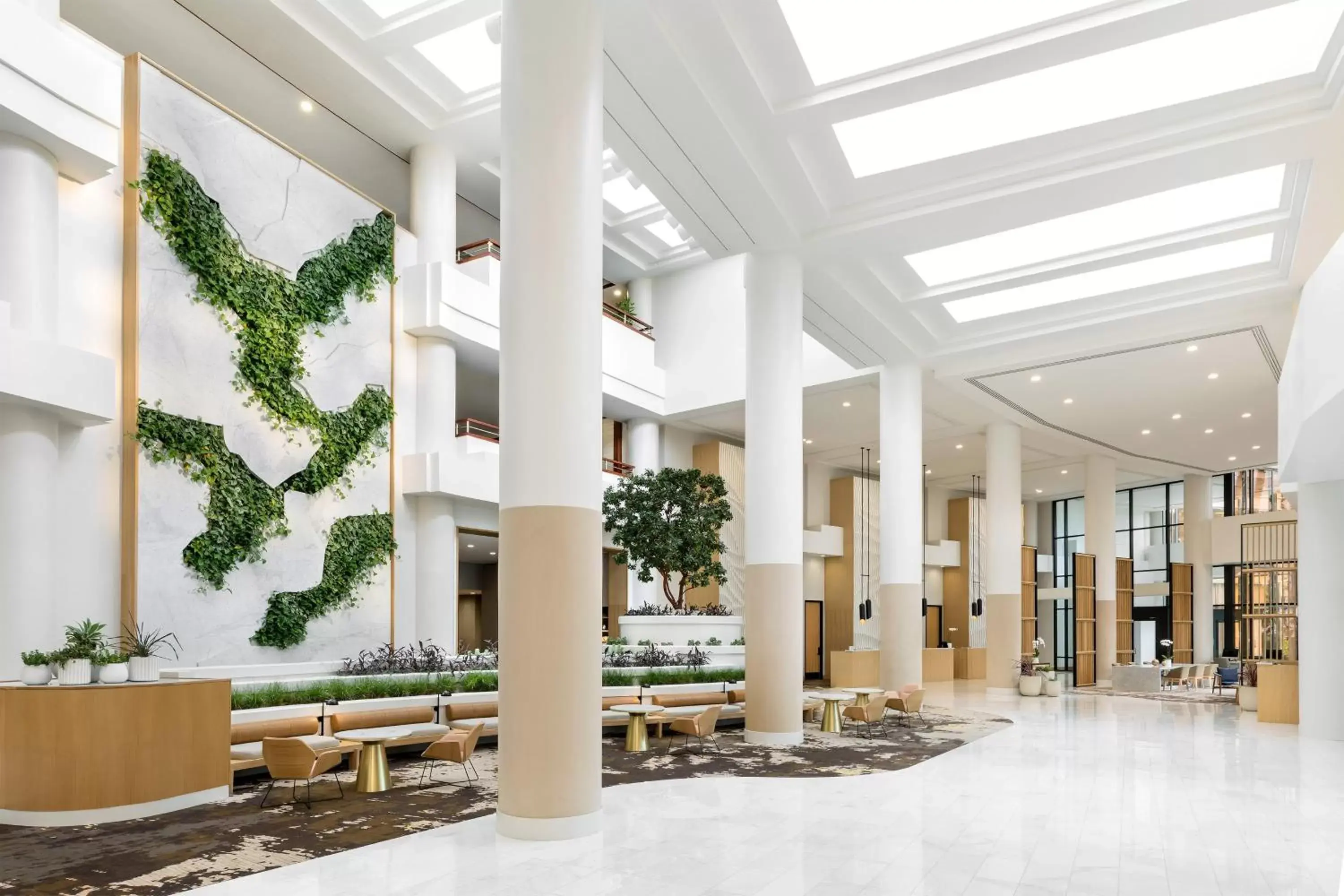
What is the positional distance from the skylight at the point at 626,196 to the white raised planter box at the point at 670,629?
8343 mm

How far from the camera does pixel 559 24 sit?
693 centimetres

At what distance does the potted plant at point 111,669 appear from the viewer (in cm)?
752

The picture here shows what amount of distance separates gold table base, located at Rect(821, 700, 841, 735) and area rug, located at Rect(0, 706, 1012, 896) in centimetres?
149

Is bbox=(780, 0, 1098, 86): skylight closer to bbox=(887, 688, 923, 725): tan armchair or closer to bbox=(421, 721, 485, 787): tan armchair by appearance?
bbox=(421, 721, 485, 787): tan armchair

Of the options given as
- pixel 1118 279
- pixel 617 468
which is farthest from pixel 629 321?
pixel 1118 279

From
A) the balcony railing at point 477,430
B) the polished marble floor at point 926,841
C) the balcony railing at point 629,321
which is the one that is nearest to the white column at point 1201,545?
the balcony railing at point 629,321

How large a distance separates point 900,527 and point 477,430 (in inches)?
305

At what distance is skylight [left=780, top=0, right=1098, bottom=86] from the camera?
781cm

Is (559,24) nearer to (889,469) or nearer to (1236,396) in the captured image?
(889,469)

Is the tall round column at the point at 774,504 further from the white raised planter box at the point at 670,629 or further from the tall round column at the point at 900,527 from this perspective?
the white raised planter box at the point at 670,629

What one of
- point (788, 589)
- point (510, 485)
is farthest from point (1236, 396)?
point (510, 485)

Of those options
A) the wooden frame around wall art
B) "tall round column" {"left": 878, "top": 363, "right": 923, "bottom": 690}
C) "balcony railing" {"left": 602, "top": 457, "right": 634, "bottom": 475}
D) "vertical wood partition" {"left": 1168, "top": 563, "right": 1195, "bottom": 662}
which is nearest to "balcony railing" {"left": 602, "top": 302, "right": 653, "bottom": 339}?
"balcony railing" {"left": 602, "top": 457, "right": 634, "bottom": 475}

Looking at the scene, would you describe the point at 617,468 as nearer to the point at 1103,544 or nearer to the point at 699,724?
the point at 699,724

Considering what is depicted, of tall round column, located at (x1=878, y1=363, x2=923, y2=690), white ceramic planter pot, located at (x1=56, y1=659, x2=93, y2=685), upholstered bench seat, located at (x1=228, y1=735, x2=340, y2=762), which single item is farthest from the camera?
tall round column, located at (x1=878, y1=363, x2=923, y2=690)
